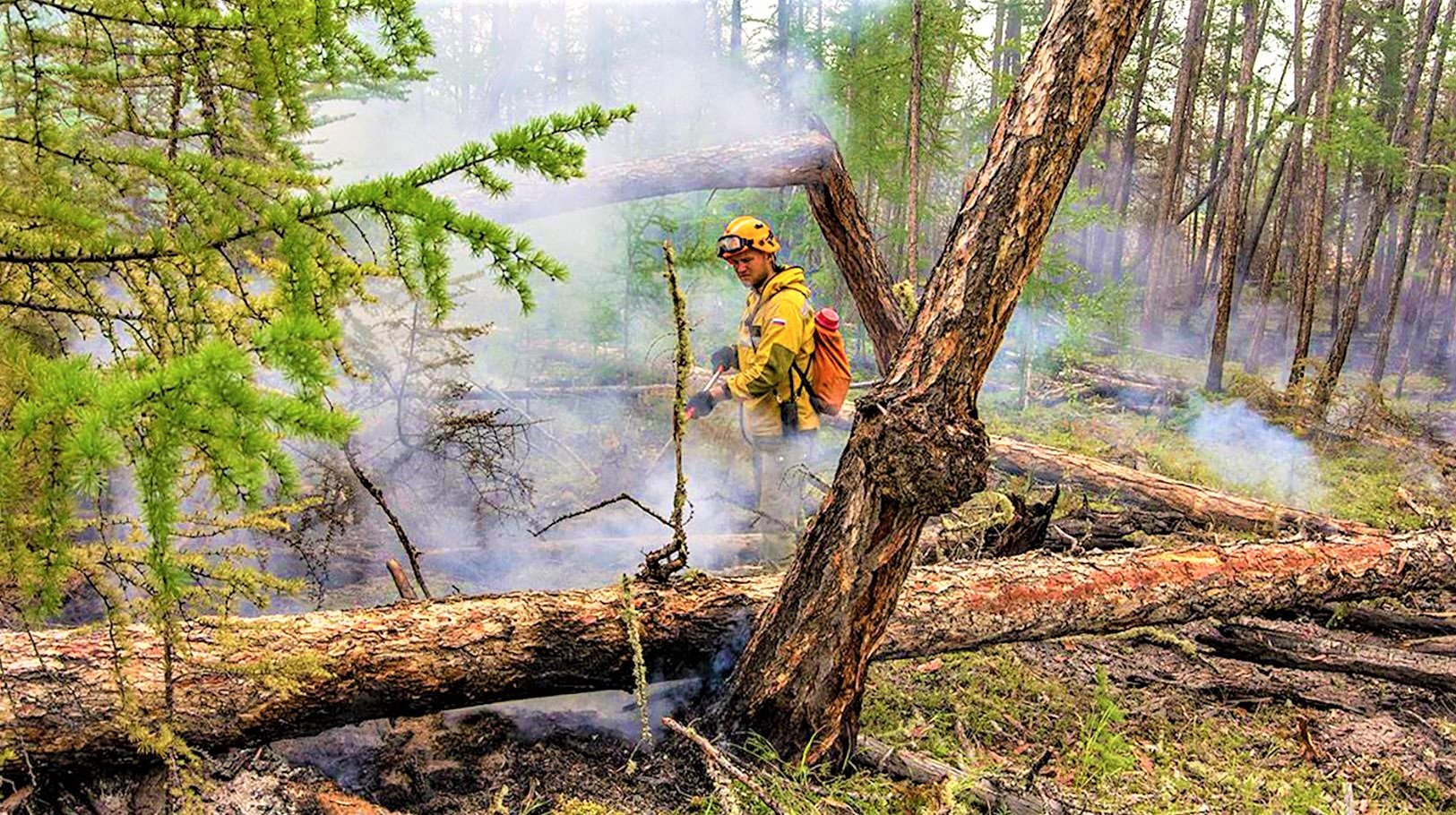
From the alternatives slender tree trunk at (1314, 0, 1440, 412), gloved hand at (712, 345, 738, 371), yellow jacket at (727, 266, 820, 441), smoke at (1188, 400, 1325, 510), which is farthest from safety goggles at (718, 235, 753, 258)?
slender tree trunk at (1314, 0, 1440, 412)

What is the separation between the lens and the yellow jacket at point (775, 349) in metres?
5.47

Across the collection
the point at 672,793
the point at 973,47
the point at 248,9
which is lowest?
the point at 672,793

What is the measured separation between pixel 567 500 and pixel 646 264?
12.5ft

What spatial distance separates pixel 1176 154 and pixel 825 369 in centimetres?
1815

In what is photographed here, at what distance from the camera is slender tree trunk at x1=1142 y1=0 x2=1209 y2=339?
18048mm

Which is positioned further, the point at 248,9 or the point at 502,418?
the point at 502,418

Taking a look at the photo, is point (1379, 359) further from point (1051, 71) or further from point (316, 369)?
point (316, 369)

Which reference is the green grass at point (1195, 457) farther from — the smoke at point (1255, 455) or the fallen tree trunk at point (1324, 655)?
the fallen tree trunk at point (1324, 655)

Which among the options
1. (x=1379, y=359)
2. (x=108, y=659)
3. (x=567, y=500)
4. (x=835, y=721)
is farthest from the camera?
(x=1379, y=359)

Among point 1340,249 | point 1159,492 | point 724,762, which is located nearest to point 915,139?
point 1159,492

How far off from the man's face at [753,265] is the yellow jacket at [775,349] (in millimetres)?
58

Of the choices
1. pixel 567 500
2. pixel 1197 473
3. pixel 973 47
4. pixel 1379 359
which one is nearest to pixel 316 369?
pixel 567 500

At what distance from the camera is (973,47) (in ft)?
38.7

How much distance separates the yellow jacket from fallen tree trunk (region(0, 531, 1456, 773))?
1.83m
